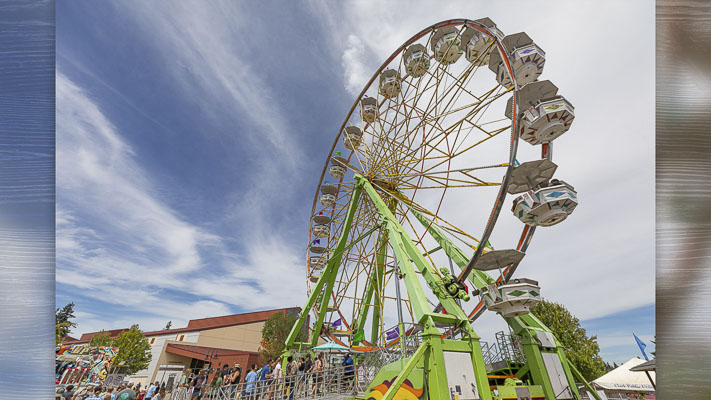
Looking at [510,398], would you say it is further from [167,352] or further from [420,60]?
[167,352]

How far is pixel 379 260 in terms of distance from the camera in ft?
57.4

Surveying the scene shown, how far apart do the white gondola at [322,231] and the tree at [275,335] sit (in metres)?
18.8

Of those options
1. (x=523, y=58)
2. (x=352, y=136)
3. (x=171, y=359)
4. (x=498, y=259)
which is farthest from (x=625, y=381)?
(x=171, y=359)

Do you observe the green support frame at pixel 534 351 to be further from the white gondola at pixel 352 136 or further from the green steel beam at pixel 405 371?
the white gondola at pixel 352 136

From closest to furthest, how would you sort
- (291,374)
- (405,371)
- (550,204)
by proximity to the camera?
1. (405,371)
2. (550,204)
3. (291,374)

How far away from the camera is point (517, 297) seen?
8570mm

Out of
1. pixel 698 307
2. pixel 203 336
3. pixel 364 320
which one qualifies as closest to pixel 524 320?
pixel 364 320

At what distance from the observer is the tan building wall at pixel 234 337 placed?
1528 inches

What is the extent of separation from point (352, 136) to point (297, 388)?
1408cm

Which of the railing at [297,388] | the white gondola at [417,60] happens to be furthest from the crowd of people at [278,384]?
the white gondola at [417,60]

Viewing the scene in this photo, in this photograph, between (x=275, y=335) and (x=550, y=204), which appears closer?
(x=550, y=204)

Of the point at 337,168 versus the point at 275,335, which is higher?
the point at 337,168

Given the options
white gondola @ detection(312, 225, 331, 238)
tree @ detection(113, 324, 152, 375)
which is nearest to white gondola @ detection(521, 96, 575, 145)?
white gondola @ detection(312, 225, 331, 238)

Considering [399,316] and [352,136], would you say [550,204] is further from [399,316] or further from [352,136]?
[352,136]
